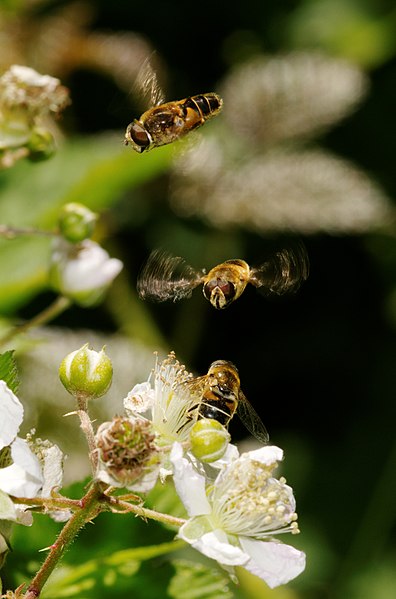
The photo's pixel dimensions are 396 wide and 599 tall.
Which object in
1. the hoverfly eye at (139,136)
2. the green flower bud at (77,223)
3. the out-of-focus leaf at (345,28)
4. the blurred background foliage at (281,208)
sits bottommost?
the blurred background foliage at (281,208)

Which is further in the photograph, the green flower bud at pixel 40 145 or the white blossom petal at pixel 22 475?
the green flower bud at pixel 40 145

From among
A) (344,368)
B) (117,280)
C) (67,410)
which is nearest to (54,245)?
(67,410)

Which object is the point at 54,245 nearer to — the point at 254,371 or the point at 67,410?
the point at 67,410

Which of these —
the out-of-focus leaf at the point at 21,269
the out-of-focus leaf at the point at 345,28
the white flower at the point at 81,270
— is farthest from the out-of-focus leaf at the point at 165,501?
the out-of-focus leaf at the point at 345,28

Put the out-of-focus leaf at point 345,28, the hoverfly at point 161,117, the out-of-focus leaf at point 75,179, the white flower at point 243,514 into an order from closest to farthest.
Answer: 1. the white flower at point 243,514
2. the hoverfly at point 161,117
3. the out-of-focus leaf at point 75,179
4. the out-of-focus leaf at point 345,28

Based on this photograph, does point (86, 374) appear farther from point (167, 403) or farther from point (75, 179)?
point (75, 179)

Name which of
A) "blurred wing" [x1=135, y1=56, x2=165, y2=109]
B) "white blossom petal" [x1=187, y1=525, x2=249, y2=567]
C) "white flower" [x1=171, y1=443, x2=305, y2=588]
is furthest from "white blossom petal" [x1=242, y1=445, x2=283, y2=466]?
"blurred wing" [x1=135, y1=56, x2=165, y2=109]

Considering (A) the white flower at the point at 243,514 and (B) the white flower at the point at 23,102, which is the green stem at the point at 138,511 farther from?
(B) the white flower at the point at 23,102
